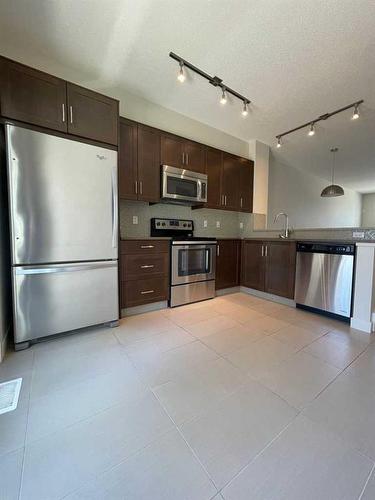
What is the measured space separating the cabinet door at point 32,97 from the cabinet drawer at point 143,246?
4.09 ft

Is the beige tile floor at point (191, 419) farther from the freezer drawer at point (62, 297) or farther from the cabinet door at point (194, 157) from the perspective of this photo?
the cabinet door at point (194, 157)

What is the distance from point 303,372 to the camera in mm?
1562

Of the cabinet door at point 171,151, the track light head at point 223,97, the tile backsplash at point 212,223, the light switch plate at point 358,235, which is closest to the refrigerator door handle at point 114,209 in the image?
the tile backsplash at point 212,223

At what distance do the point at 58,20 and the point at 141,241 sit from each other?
2056 millimetres

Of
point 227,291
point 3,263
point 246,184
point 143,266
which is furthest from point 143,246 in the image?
point 246,184

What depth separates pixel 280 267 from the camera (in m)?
3.12

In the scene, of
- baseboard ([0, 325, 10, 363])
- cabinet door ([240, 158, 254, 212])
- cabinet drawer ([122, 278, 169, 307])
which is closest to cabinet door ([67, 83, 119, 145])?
cabinet drawer ([122, 278, 169, 307])

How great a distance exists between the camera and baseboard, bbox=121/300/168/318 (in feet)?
8.53

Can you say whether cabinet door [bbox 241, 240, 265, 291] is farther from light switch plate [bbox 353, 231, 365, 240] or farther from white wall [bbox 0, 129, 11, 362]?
white wall [bbox 0, 129, 11, 362]

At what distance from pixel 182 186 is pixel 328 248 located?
2.01 metres

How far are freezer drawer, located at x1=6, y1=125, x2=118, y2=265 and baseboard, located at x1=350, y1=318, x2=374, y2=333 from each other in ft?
8.83

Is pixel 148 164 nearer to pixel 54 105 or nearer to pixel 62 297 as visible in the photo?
pixel 54 105

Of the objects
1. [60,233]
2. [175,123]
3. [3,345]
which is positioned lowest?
[3,345]

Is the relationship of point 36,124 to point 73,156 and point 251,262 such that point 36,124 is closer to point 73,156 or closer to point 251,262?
point 73,156
